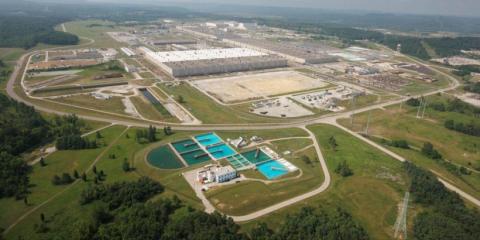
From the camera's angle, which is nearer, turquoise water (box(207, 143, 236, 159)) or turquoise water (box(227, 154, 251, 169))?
turquoise water (box(227, 154, 251, 169))

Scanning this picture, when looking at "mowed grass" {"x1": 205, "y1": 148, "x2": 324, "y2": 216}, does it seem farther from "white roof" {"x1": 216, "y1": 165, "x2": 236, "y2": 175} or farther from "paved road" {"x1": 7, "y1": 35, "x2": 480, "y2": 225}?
"white roof" {"x1": 216, "y1": 165, "x2": 236, "y2": 175}

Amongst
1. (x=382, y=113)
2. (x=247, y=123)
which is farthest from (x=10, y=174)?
(x=382, y=113)

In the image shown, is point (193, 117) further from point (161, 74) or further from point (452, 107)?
point (452, 107)

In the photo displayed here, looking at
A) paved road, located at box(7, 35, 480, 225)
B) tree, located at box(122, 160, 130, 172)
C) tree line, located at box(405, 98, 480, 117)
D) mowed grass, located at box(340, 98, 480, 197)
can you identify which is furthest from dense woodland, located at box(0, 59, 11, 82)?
tree line, located at box(405, 98, 480, 117)

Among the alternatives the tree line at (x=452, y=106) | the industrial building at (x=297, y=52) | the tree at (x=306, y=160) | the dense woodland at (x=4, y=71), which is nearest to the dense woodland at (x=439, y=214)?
the tree at (x=306, y=160)

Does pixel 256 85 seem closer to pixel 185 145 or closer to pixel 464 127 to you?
pixel 185 145

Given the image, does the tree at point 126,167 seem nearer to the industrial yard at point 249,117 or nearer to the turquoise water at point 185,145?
the industrial yard at point 249,117
